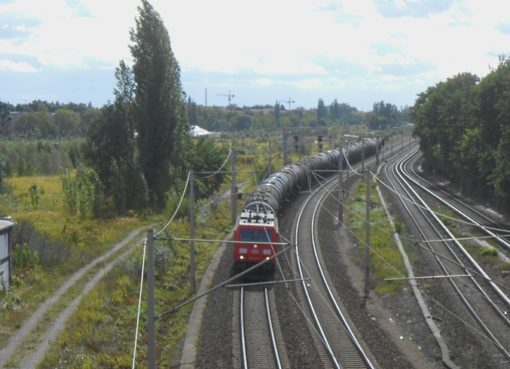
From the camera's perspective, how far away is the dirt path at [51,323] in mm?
18031

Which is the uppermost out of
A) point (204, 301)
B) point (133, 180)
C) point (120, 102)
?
point (120, 102)

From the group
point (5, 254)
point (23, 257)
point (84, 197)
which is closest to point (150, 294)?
point (5, 254)

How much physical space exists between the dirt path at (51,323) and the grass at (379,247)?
11.1 meters

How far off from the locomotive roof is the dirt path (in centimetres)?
604

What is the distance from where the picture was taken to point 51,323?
2089cm

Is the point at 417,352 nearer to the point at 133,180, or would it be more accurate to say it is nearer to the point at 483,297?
the point at 483,297

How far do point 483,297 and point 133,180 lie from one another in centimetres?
2555

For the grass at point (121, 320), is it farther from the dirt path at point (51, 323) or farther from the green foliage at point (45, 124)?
the green foliage at point (45, 124)

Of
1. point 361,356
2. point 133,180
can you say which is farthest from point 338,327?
point 133,180

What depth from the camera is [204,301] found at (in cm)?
2514

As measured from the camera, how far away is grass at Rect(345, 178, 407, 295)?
27.2 m

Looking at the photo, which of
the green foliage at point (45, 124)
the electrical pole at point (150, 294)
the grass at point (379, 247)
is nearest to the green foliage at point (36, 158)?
the grass at point (379, 247)

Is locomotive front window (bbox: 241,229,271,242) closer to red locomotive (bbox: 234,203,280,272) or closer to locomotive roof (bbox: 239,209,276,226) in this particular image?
red locomotive (bbox: 234,203,280,272)

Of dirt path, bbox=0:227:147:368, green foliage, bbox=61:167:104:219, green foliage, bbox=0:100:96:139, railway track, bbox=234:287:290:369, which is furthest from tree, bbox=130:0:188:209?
green foliage, bbox=0:100:96:139
